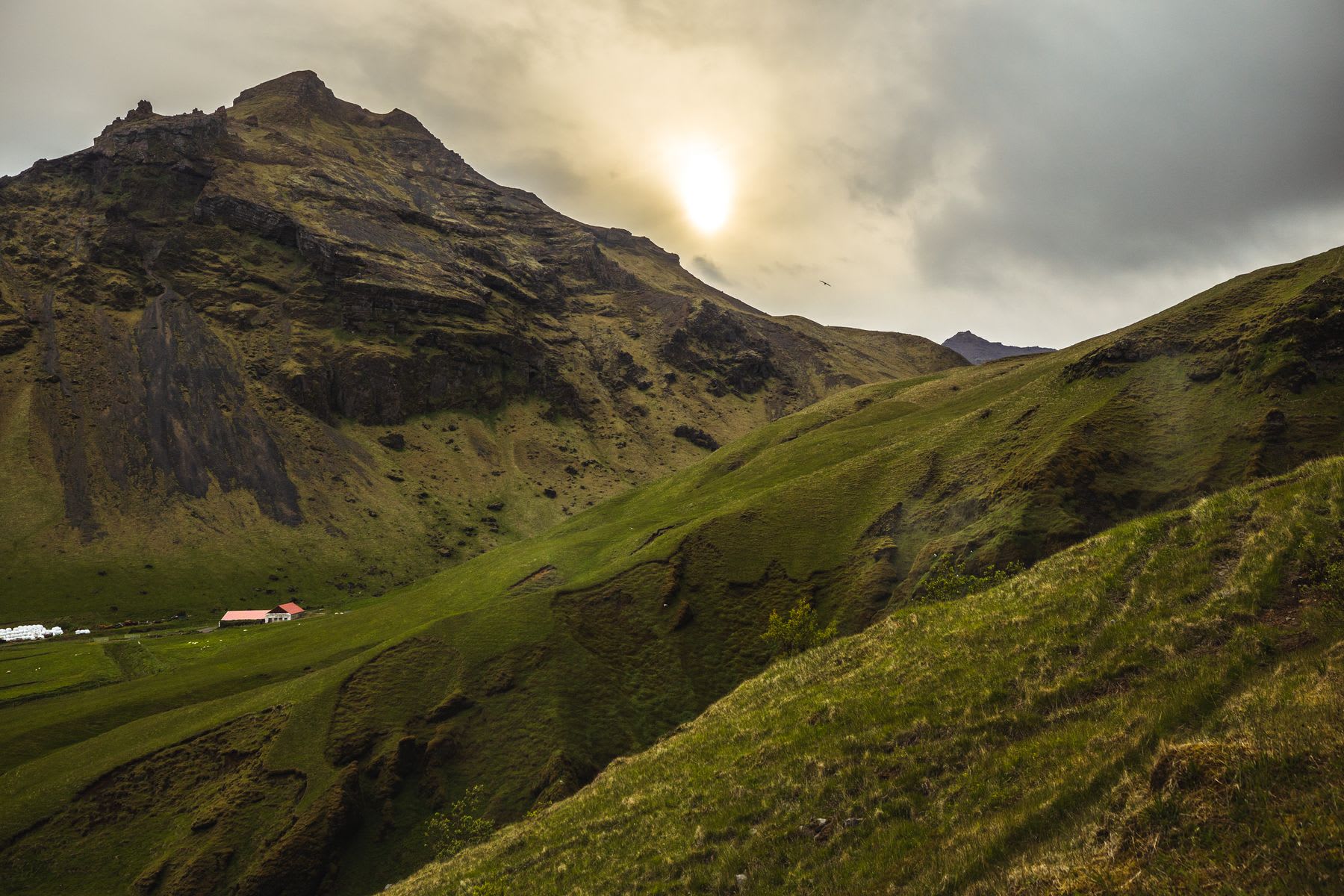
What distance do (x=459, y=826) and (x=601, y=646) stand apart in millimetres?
18504

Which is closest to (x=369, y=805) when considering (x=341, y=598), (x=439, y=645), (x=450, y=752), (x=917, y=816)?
(x=450, y=752)

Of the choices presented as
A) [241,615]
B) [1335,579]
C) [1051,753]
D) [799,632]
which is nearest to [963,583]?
[799,632]

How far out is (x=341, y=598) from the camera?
510ft

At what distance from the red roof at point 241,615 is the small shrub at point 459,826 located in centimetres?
11276

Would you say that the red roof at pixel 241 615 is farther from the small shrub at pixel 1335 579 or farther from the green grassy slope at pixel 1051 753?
the small shrub at pixel 1335 579

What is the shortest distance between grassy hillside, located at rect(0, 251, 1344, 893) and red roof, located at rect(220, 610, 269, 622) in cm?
5304

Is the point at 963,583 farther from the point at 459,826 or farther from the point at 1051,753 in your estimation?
the point at 459,826

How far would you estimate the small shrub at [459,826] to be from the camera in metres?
37.8

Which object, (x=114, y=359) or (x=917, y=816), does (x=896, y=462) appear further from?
(x=114, y=359)

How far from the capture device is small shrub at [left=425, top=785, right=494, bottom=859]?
124 ft

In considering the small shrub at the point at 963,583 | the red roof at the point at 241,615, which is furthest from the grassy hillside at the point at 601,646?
the red roof at the point at 241,615

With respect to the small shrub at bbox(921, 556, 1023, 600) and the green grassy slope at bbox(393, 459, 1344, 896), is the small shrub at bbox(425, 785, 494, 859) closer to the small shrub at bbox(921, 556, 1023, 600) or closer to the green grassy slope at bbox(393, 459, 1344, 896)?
the green grassy slope at bbox(393, 459, 1344, 896)

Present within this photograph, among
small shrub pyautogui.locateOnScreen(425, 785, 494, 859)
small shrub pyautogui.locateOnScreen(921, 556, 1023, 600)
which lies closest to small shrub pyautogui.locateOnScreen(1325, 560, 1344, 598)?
small shrub pyautogui.locateOnScreen(921, 556, 1023, 600)

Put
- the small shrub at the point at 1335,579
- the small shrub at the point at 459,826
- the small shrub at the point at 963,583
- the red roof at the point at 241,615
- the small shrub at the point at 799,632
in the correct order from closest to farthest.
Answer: the small shrub at the point at 1335,579 → the small shrub at the point at 459,826 → the small shrub at the point at 963,583 → the small shrub at the point at 799,632 → the red roof at the point at 241,615
